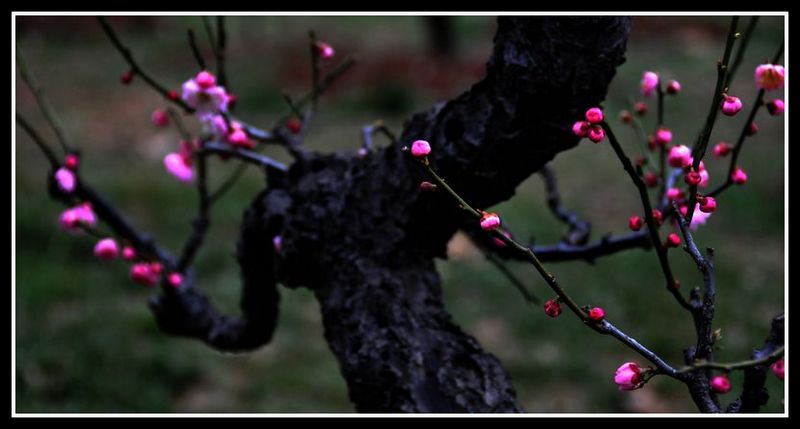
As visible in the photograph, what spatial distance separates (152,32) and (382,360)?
34.0 ft

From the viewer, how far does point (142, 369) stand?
3.57 m

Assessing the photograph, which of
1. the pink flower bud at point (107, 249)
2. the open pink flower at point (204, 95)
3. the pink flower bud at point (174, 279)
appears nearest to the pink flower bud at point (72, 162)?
the pink flower bud at point (107, 249)

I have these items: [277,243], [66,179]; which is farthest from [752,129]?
[66,179]

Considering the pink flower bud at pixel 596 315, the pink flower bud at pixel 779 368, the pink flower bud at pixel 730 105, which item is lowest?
the pink flower bud at pixel 779 368

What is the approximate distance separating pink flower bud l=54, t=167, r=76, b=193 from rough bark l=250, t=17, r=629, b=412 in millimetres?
637

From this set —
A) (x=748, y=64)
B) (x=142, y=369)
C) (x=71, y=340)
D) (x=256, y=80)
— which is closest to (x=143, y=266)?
(x=142, y=369)

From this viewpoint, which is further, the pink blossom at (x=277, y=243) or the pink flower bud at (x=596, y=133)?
the pink blossom at (x=277, y=243)

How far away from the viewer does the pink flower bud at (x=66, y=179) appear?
1.82 metres

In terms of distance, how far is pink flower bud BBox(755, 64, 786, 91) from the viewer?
1.09 meters

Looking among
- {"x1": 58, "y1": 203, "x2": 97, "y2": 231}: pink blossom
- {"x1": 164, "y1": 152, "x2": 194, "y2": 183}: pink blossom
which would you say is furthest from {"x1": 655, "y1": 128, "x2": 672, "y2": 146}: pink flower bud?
{"x1": 58, "y1": 203, "x2": 97, "y2": 231}: pink blossom

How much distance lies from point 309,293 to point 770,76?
3.55 meters

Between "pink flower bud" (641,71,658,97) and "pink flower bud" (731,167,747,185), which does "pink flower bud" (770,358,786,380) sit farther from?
"pink flower bud" (641,71,658,97)

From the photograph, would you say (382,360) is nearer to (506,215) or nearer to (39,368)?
(39,368)

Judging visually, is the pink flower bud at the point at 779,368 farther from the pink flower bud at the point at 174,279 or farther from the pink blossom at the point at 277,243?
the pink flower bud at the point at 174,279
